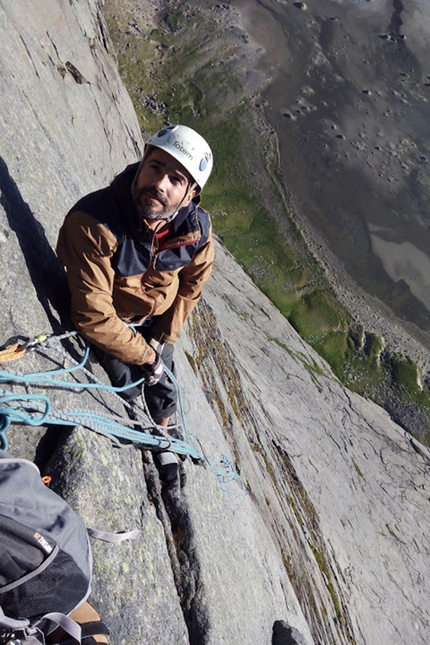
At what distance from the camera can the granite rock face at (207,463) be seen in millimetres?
5754

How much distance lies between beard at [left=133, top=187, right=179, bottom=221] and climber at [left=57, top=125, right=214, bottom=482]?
0.04ft

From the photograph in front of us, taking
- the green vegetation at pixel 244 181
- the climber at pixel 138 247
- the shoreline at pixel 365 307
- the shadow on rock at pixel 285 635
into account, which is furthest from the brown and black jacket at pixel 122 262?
the shoreline at pixel 365 307

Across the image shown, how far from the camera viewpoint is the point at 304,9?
66000 mm

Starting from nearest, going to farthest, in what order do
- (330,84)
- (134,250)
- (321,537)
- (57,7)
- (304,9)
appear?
1. (134,250)
2. (321,537)
3. (57,7)
4. (330,84)
5. (304,9)

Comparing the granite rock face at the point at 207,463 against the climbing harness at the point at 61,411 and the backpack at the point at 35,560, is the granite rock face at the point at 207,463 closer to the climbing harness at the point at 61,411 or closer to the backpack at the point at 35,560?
the climbing harness at the point at 61,411

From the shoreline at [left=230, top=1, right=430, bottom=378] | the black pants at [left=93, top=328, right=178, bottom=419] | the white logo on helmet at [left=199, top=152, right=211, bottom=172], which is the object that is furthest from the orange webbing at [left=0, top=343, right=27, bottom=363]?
the shoreline at [left=230, top=1, right=430, bottom=378]

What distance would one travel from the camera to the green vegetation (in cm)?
4347

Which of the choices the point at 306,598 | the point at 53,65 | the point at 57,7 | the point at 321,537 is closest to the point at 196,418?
the point at 306,598

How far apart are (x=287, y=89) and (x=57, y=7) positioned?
4479 centimetres

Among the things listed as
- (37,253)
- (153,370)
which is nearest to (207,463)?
(153,370)

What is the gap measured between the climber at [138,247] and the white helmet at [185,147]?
0.5 inches

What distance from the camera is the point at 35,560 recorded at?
3840mm

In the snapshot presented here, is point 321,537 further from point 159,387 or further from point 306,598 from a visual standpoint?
point 159,387

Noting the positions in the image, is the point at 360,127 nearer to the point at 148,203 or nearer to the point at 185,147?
the point at 185,147
